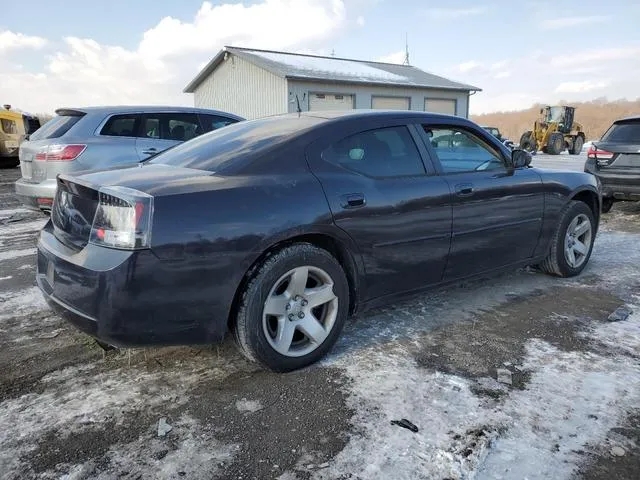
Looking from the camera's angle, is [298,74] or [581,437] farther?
[298,74]

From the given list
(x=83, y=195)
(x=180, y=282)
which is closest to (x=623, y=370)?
(x=180, y=282)

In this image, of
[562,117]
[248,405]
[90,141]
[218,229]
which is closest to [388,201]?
[218,229]

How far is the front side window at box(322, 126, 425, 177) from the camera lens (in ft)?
10.3

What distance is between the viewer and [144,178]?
106 inches

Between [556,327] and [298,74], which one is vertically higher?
[298,74]

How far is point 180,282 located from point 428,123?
2107 mm

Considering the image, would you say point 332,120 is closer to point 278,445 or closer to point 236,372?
point 236,372

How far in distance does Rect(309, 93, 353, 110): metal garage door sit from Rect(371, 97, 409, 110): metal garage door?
155 cm

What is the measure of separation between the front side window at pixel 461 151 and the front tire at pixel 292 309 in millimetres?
1255

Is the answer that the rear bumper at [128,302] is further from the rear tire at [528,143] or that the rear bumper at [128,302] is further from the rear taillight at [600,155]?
the rear tire at [528,143]

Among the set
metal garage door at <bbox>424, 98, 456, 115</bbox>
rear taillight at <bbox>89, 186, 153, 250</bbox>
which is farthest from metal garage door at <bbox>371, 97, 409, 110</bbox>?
rear taillight at <bbox>89, 186, 153, 250</bbox>

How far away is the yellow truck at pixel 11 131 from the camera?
17141 millimetres

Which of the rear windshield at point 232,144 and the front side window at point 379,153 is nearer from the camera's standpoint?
the rear windshield at point 232,144

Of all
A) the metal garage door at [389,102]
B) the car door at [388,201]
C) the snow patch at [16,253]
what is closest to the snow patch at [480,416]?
the car door at [388,201]
